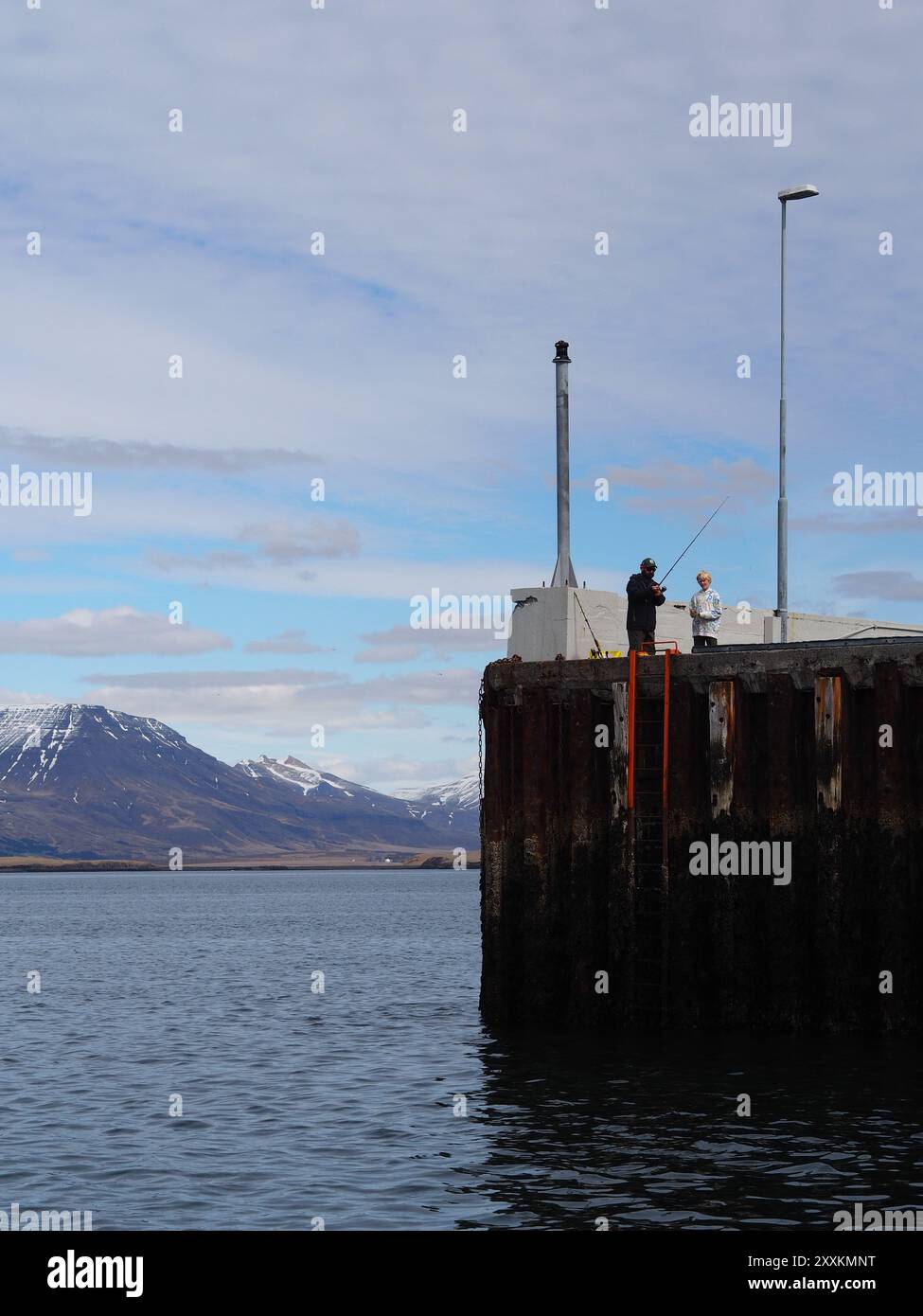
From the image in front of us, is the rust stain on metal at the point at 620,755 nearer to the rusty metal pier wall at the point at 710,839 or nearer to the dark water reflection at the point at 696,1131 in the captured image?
the rusty metal pier wall at the point at 710,839

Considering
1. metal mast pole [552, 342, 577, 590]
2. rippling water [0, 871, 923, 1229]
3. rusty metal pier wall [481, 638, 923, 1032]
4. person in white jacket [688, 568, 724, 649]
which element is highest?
metal mast pole [552, 342, 577, 590]

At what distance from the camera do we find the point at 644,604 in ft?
89.5

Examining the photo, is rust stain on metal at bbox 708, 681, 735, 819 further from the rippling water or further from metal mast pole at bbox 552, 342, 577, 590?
metal mast pole at bbox 552, 342, 577, 590

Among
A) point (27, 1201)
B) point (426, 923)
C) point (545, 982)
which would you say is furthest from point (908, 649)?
point (426, 923)

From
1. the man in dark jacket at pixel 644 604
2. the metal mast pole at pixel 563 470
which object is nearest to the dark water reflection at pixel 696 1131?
the man in dark jacket at pixel 644 604

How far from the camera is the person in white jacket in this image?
27.9m

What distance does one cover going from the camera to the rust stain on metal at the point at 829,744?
24.3 metres

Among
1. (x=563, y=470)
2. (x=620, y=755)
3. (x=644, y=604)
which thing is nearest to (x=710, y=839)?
(x=620, y=755)

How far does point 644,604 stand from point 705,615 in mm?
1346

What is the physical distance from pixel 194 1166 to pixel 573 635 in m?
Answer: 13.6

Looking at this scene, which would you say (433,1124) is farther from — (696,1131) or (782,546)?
(782,546)

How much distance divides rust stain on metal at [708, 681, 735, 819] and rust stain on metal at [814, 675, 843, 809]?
59.2 inches

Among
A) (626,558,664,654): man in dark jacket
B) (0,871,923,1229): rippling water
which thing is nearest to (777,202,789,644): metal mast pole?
(626,558,664,654): man in dark jacket

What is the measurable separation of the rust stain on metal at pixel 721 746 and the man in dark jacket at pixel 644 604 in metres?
2.04
